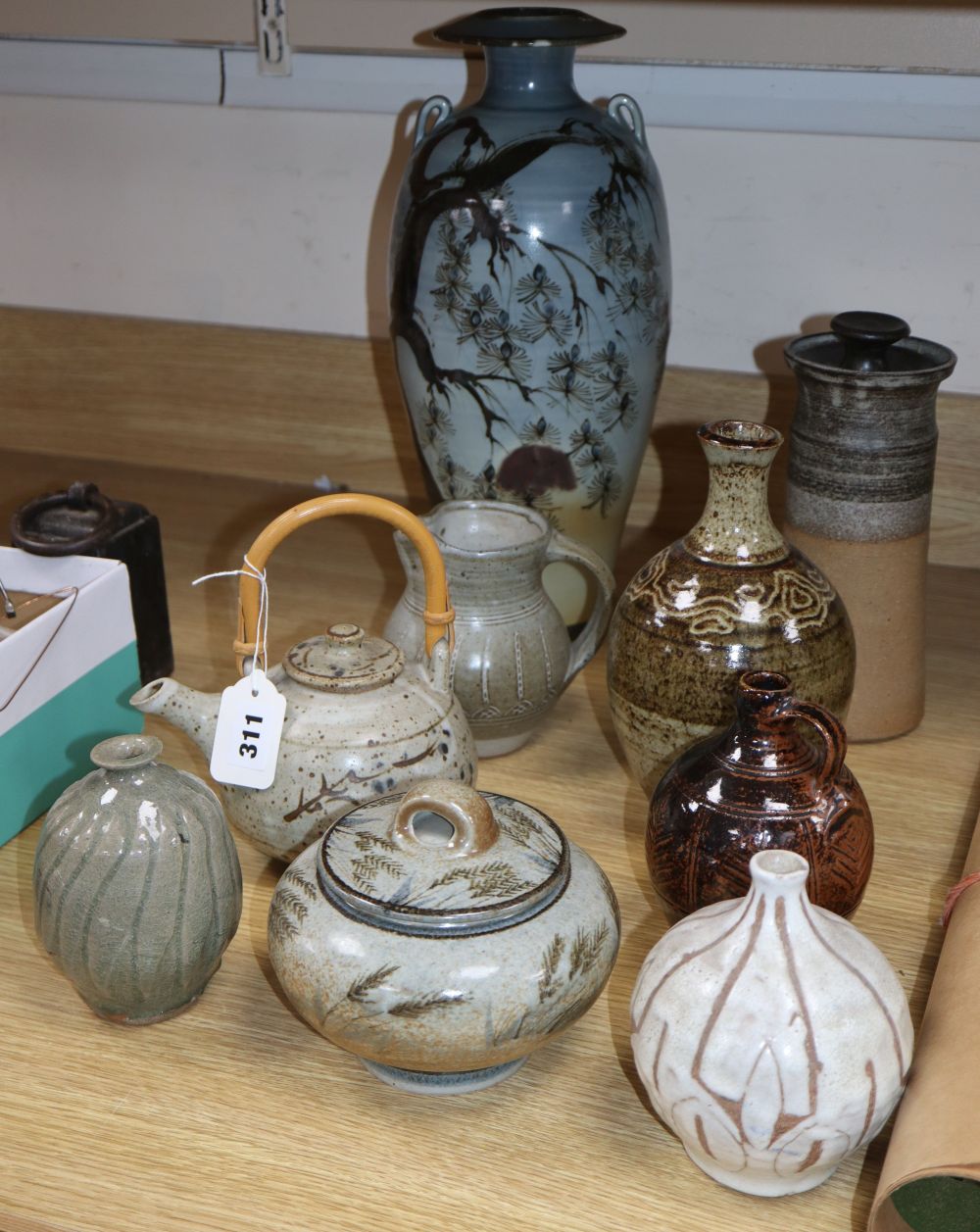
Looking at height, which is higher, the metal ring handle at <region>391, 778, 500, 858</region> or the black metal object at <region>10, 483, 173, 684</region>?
the metal ring handle at <region>391, 778, 500, 858</region>

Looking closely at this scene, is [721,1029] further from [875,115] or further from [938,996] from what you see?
[875,115]

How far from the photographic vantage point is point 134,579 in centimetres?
116

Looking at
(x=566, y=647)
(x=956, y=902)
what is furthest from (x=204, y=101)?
(x=956, y=902)

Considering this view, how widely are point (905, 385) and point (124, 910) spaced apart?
0.67 meters

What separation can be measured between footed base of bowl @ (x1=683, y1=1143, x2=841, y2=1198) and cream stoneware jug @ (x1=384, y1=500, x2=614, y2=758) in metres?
0.41

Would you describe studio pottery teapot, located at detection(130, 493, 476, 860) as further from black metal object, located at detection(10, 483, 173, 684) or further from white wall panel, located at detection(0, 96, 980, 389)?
white wall panel, located at detection(0, 96, 980, 389)

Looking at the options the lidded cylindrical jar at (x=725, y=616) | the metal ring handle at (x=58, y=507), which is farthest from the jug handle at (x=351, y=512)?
the metal ring handle at (x=58, y=507)

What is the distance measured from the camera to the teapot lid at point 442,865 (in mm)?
706

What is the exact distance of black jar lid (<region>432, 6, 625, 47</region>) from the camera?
112cm

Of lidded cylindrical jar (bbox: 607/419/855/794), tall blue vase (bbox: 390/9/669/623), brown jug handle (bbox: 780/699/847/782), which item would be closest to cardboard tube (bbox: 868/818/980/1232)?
brown jug handle (bbox: 780/699/847/782)

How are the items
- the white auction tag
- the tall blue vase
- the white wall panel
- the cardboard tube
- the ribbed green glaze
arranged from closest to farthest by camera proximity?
the cardboard tube, the ribbed green glaze, the white auction tag, the tall blue vase, the white wall panel

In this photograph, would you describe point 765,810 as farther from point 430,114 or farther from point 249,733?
point 430,114

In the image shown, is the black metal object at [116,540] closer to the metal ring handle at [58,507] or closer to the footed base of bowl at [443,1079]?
the metal ring handle at [58,507]

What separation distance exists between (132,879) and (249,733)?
137mm
